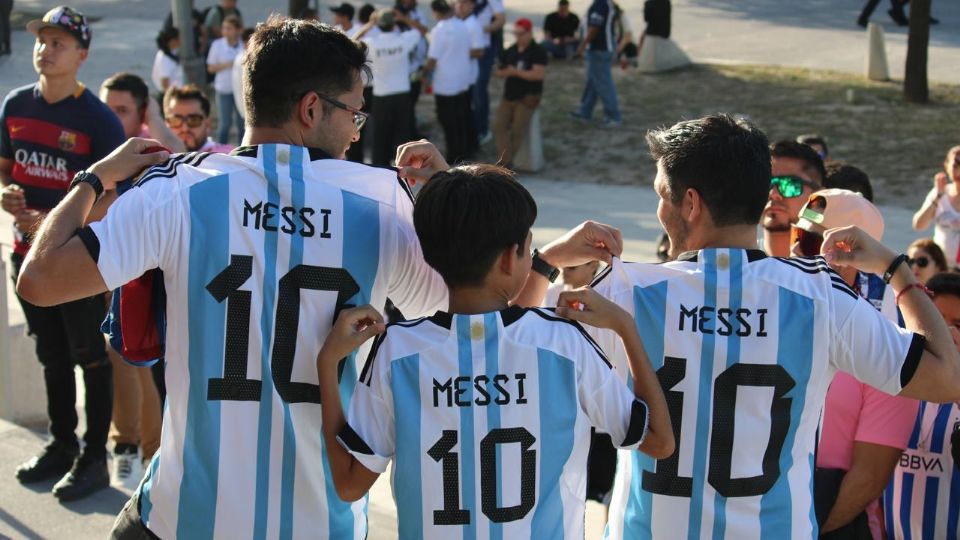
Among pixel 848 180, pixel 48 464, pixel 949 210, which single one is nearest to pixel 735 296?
pixel 848 180

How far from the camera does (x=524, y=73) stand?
13.7 meters

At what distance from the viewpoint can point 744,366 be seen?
2867 mm

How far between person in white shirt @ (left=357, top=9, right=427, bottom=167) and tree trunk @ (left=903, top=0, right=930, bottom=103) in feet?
22.0

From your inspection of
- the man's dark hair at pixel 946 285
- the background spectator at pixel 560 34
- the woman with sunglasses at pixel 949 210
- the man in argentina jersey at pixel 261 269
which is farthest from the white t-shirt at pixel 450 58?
the man in argentina jersey at pixel 261 269

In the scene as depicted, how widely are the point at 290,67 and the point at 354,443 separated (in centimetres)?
89

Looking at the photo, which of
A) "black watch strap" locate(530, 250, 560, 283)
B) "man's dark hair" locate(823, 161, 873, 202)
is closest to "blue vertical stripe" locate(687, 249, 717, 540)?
"black watch strap" locate(530, 250, 560, 283)

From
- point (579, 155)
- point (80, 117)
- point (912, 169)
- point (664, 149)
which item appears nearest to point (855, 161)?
point (912, 169)

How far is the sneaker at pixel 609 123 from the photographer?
1590 centimetres

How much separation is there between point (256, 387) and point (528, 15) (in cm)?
2235

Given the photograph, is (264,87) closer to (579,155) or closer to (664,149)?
(664,149)

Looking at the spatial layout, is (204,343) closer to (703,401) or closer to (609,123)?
(703,401)

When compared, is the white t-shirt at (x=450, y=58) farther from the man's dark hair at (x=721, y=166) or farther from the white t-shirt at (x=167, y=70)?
the man's dark hair at (x=721, y=166)

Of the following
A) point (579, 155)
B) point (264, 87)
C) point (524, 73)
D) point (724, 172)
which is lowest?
point (579, 155)

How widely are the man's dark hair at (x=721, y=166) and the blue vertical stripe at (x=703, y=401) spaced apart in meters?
0.13
